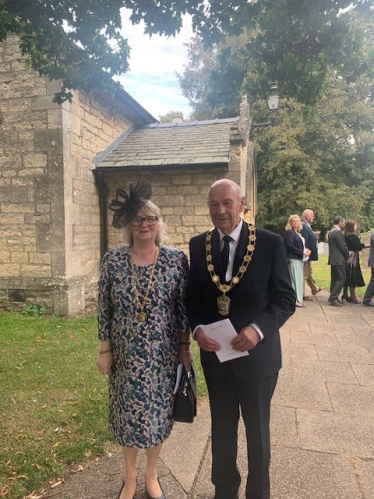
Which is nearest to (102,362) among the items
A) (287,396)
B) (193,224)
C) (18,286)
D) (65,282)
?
(287,396)

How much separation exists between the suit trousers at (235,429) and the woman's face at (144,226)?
0.93 m

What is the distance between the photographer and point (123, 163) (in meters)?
8.33

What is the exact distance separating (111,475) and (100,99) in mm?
7950

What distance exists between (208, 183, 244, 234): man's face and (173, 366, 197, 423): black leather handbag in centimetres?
101

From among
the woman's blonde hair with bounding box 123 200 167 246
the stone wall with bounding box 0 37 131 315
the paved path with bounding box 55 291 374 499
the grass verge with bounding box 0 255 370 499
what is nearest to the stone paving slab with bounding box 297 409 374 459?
the paved path with bounding box 55 291 374 499

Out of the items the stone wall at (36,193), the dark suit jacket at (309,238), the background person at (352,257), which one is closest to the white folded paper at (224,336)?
the stone wall at (36,193)

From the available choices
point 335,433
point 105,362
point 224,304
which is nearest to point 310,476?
point 335,433

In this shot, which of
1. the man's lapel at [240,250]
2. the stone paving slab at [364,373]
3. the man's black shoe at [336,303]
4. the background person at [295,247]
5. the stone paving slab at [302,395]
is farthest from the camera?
the man's black shoe at [336,303]

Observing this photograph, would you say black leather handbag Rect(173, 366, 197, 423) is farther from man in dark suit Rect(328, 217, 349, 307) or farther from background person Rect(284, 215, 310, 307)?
man in dark suit Rect(328, 217, 349, 307)

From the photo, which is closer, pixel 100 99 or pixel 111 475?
pixel 111 475

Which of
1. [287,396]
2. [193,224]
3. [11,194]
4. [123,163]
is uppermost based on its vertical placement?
[123,163]

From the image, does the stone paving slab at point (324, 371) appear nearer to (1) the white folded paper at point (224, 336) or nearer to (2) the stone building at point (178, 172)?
(1) the white folded paper at point (224, 336)

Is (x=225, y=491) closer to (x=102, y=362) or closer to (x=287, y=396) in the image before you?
(x=102, y=362)

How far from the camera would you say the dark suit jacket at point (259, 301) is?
2049 mm
